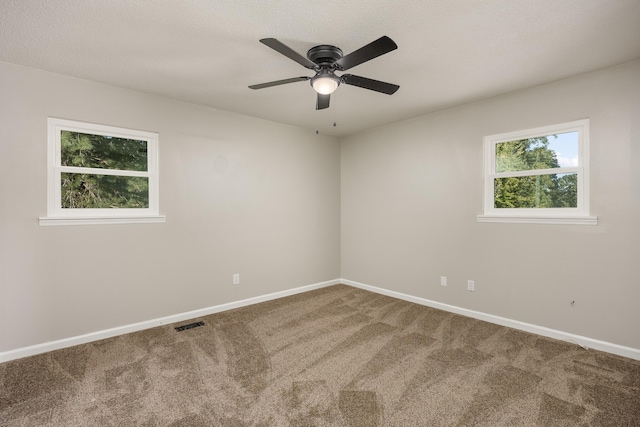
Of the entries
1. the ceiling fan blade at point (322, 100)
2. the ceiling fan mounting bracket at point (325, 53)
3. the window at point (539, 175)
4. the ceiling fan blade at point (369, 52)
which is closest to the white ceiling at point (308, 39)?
the ceiling fan mounting bracket at point (325, 53)

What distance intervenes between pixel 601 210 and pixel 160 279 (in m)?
4.46

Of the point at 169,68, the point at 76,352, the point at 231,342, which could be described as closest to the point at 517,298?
the point at 231,342

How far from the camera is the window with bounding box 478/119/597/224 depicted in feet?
9.72

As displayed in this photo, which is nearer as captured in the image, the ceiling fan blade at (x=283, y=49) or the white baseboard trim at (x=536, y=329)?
the ceiling fan blade at (x=283, y=49)

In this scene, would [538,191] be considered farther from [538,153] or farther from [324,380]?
[324,380]

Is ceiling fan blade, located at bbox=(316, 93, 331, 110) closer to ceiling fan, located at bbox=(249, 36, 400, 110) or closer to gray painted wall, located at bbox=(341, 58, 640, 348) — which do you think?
ceiling fan, located at bbox=(249, 36, 400, 110)

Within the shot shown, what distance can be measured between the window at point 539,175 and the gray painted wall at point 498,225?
8 centimetres

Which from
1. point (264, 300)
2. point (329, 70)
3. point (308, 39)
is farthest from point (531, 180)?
point (264, 300)

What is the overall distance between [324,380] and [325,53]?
244cm

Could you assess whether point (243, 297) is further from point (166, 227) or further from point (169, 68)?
point (169, 68)

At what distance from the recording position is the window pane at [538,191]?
3051mm

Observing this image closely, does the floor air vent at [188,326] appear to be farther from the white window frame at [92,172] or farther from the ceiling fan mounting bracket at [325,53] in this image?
the ceiling fan mounting bracket at [325,53]

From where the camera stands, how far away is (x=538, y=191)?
325cm

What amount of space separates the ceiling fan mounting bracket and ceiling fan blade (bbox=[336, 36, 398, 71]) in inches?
5.3
